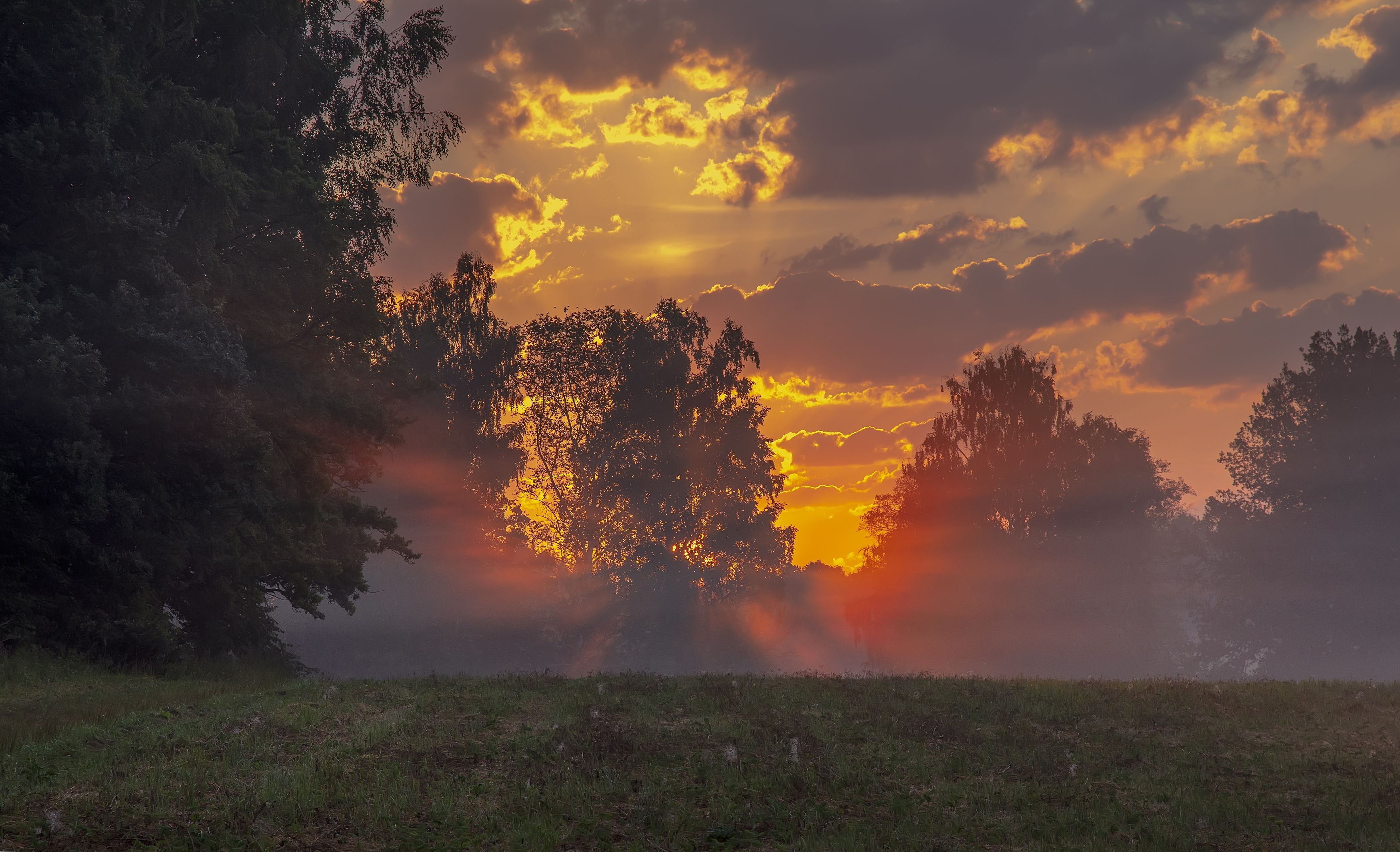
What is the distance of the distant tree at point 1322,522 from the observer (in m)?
47.8

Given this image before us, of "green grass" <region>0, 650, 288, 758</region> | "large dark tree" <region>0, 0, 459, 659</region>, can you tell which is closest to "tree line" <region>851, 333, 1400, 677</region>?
"large dark tree" <region>0, 0, 459, 659</region>

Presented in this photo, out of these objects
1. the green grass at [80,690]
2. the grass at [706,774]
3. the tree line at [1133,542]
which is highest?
the tree line at [1133,542]

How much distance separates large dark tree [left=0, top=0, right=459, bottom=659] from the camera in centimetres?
2162

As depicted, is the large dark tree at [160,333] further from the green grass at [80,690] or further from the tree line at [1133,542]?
the tree line at [1133,542]

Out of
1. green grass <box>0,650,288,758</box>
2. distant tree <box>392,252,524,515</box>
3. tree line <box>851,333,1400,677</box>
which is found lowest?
green grass <box>0,650,288,758</box>

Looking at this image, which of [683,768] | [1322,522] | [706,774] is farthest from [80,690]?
[1322,522]

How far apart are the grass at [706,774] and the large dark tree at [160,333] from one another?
674 centimetres

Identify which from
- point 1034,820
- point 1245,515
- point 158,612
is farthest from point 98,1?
point 1245,515

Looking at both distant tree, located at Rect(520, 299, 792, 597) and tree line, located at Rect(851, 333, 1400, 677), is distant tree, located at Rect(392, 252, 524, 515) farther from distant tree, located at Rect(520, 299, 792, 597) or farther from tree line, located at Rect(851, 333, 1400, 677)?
tree line, located at Rect(851, 333, 1400, 677)

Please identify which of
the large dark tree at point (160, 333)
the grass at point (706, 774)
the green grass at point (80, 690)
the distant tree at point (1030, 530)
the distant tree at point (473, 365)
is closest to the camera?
the grass at point (706, 774)

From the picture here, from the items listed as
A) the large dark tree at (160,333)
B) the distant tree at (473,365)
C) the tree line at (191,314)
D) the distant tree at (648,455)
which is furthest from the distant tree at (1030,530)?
the large dark tree at (160,333)

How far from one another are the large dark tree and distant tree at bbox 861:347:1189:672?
37.7 meters

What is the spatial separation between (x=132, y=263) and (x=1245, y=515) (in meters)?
51.3

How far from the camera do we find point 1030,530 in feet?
189
